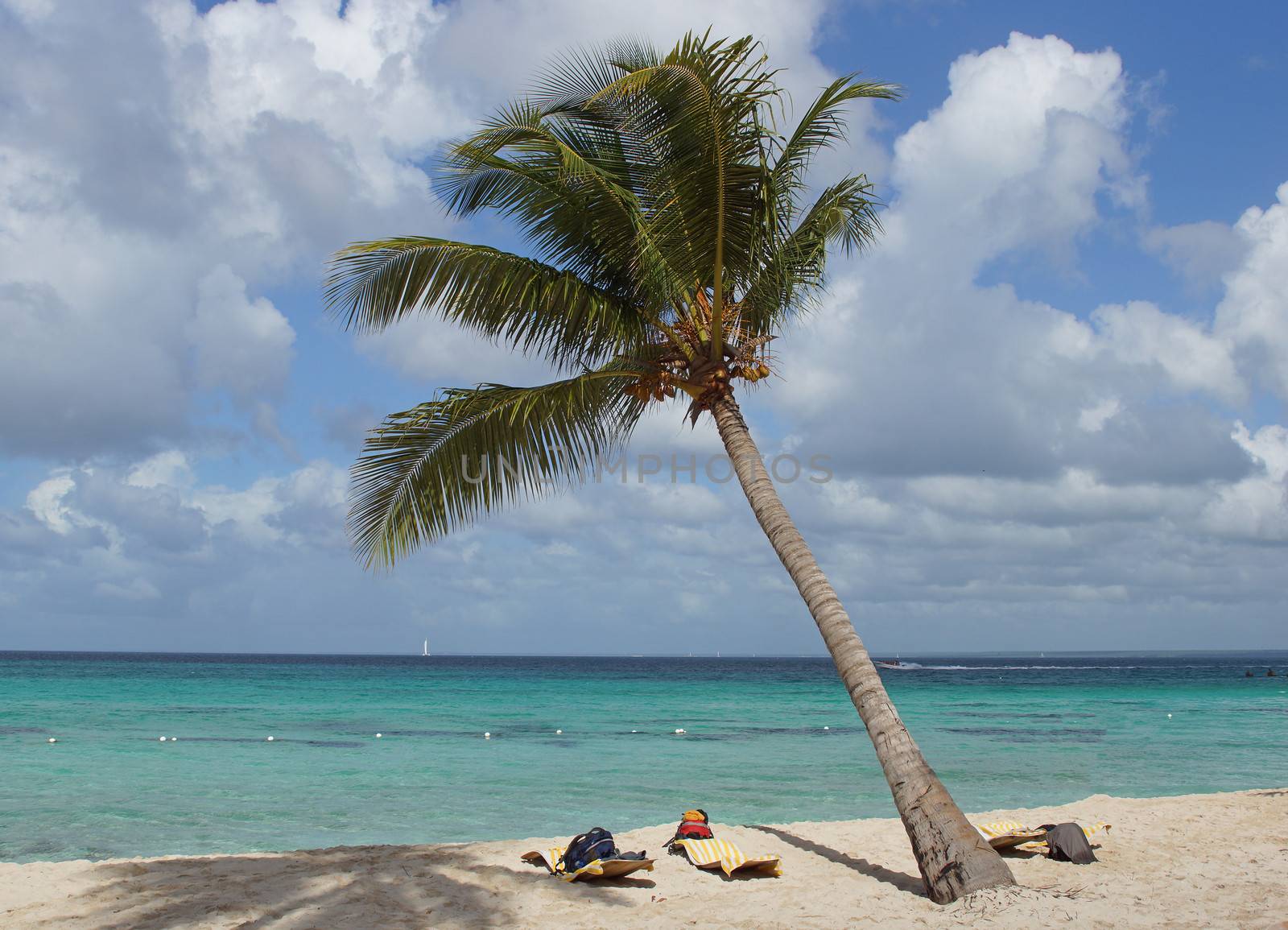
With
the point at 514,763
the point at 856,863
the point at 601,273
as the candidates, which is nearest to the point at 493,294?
the point at 601,273

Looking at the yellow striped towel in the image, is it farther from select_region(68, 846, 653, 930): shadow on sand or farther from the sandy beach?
select_region(68, 846, 653, 930): shadow on sand

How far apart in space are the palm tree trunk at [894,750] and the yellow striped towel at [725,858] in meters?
1.30

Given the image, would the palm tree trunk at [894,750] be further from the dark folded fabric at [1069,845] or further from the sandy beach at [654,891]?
the dark folded fabric at [1069,845]

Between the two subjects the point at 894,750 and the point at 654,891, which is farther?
the point at 654,891

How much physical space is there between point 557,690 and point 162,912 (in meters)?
39.0

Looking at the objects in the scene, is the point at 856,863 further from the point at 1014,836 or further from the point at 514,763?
the point at 514,763

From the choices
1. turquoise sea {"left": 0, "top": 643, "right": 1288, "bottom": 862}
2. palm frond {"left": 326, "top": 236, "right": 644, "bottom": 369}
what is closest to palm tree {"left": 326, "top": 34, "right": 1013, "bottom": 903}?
palm frond {"left": 326, "top": 236, "right": 644, "bottom": 369}

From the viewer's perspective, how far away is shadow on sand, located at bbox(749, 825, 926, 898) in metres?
7.16

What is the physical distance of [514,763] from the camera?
56.4 feet

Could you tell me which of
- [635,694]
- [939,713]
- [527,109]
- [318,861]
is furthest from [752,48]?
[635,694]

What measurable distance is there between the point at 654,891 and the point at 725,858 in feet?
2.27

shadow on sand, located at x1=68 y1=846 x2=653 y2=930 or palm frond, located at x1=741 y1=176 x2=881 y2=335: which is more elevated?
palm frond, located at x1=741 y1=176 x2=881 y2=335

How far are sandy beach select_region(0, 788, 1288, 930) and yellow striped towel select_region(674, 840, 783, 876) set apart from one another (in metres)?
0.10

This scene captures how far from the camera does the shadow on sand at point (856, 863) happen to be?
282 inches
